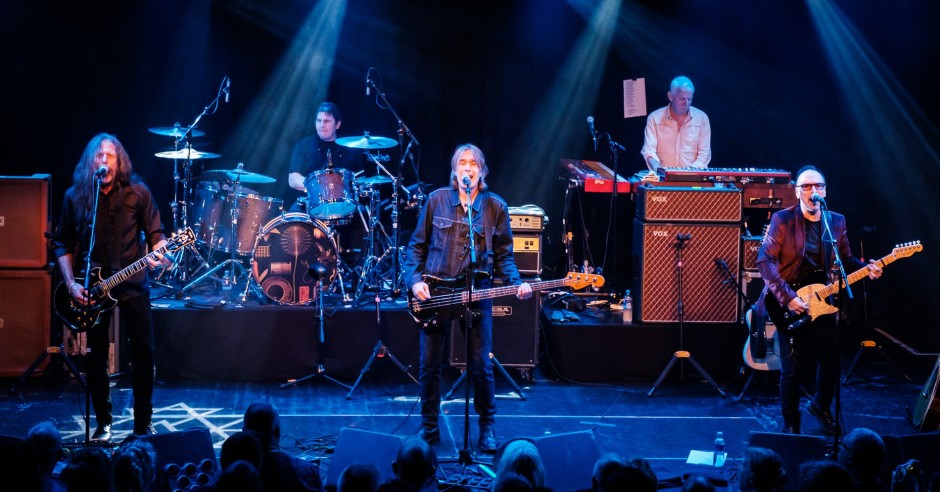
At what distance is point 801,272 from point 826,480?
13.0ft

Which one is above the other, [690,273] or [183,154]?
[183,154]

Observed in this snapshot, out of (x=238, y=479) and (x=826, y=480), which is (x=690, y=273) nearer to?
(x=826, y=480)

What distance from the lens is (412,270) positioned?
25.2 feet

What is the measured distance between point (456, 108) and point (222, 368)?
4222 millimetres

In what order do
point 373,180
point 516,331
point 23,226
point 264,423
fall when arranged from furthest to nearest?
point 373,180
point 516,331
point 23,226
point 264,423

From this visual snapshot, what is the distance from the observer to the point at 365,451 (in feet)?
20.3

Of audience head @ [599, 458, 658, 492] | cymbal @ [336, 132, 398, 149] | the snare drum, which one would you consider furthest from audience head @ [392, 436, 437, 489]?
cymbal @ [336, 132, 398, 149]

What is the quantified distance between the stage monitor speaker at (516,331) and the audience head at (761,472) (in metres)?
4.78

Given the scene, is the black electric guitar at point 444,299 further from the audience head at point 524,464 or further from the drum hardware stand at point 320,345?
the audience head at point 524,464

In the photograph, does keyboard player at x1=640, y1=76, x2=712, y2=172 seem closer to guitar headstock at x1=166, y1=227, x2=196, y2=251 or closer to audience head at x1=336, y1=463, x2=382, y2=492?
guitar headstock at x1=166, y1=227, x2=196, y2=251

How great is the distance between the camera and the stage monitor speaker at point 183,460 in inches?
219

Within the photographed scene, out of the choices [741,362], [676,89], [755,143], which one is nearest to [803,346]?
[741,362]

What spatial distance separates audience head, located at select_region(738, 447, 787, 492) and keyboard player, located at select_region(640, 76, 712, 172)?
6531 millimetres

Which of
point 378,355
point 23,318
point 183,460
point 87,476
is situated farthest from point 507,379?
point 87,476
